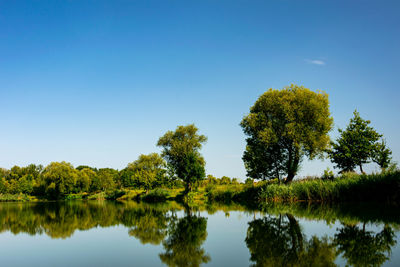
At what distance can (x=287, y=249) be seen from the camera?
6348 mm

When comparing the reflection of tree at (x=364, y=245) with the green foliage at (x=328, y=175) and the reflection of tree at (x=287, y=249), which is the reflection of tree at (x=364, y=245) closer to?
the reflection of tree at (x=287, y=249)

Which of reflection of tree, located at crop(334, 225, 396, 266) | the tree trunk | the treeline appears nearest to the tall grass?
the tree trunk

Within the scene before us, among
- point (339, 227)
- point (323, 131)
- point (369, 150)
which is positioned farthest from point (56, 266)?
point (369, 150)

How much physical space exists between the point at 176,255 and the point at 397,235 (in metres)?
6.15

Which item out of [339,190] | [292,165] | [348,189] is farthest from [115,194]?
[348,189]

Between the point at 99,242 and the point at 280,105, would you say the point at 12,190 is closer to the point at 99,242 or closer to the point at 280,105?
the point at 280,105

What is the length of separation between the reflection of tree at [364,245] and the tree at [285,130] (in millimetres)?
20382

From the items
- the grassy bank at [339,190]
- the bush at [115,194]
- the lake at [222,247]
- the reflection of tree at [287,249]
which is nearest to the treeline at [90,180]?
the bush at [115,194]

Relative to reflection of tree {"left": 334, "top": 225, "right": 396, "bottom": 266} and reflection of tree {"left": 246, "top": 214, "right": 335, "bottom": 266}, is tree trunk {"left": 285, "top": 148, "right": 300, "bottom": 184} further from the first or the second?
reflection of tree {"left": 246, "top": 214, "right": 335, "bottom": 266}

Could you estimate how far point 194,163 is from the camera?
44.9 m

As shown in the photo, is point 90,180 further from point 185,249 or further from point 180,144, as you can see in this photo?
point 185,249

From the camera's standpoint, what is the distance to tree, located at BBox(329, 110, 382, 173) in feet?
115

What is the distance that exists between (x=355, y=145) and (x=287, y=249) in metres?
34.6

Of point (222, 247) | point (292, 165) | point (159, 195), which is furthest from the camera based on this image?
point (159, 195)
